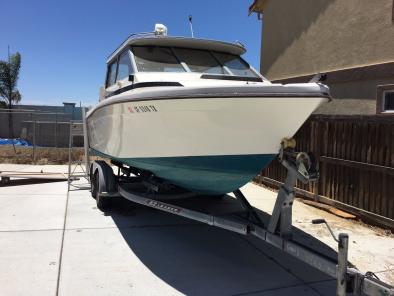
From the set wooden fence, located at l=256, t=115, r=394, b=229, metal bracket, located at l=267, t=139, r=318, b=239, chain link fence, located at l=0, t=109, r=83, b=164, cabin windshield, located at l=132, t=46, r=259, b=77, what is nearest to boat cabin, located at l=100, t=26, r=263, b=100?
cabin windshield, located at l=132, t=46, r=259, b=77

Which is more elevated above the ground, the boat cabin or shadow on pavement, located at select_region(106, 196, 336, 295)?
the boat cabin

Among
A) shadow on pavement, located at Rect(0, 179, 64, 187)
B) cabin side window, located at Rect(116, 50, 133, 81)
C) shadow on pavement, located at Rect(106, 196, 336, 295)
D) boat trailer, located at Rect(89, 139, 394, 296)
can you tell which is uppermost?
cabin side window, located at Rect(116, 50, 133, 81)

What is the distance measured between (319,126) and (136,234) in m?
3.90

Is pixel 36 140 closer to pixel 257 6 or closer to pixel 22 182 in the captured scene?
pixel 22 182

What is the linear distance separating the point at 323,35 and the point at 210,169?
7170 mm

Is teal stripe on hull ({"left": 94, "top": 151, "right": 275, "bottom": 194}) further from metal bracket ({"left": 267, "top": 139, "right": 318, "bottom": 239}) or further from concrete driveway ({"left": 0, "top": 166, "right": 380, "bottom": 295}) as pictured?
concrete driveway ({"left": 0, "top": 166, "right": 380, "bottom": 295})

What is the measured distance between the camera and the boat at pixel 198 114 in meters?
3.86

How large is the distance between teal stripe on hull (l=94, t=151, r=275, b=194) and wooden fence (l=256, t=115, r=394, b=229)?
241 cm

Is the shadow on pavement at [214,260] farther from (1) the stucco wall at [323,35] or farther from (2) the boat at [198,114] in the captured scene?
(1) the stucco wall at [323,35]

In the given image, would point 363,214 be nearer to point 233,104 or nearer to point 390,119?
point 390,119

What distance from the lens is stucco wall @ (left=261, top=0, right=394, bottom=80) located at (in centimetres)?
826

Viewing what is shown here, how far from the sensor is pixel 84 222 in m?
5.94

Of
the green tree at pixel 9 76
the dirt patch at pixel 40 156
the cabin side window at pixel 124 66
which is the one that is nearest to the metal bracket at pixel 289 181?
the cabin side window at pixel 124 66

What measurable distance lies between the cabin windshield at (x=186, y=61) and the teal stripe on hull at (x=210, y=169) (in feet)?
4.56
